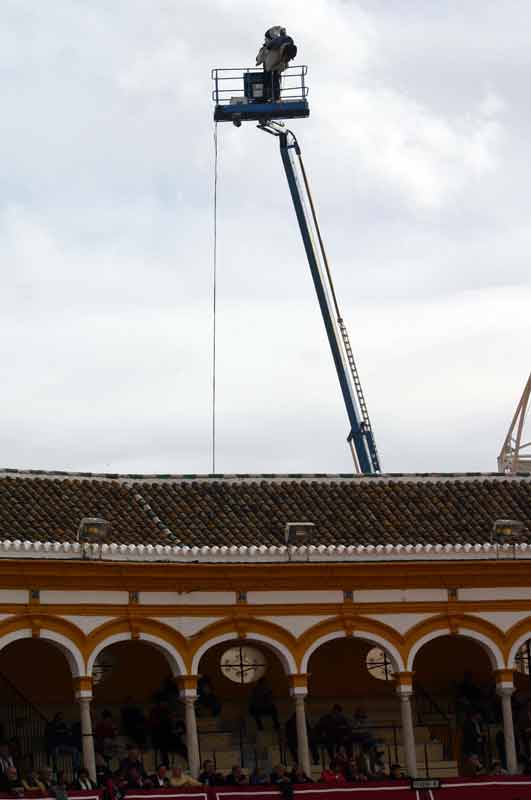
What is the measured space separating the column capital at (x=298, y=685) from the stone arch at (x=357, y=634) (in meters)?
0.33

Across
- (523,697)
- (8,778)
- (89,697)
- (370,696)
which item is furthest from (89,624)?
(523,697)

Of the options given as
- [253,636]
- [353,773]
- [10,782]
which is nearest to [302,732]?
[353,773]

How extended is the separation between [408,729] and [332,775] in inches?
89.9

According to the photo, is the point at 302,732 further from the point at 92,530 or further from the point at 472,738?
the point at 92,530

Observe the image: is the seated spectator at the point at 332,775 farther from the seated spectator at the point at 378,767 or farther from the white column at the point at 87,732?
the white column at the point at 87,732

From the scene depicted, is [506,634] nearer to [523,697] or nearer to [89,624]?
[523,697]

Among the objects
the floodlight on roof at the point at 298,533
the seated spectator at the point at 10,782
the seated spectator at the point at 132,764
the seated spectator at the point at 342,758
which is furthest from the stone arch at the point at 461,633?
the seated spectator at the point at 10,782

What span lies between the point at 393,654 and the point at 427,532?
295 centimetres

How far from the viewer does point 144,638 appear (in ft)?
143

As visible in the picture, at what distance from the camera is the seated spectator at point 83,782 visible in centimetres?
4022

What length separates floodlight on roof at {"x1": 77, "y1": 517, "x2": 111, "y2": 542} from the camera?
42906 millimetres

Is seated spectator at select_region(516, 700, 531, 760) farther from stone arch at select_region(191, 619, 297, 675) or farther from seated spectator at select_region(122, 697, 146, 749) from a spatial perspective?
seated spectator at select_region(122, 697, 146, 749)

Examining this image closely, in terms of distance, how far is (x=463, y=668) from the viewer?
48.2 meters

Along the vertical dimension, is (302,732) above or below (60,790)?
above
